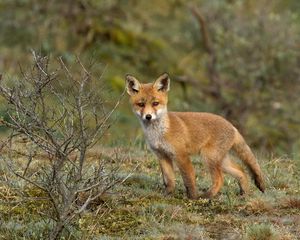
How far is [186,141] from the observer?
9.25 metres

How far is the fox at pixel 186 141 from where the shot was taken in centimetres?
914

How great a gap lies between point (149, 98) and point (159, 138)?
1.76 ft

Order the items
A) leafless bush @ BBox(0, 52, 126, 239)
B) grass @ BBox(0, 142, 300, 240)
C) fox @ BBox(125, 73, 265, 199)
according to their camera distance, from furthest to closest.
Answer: fox @ BBox(125, 73, 265, 199) → grass @ BBox(0, 142, 300, 240) → leafless bush @ BBox(0, 52, 126, 239)

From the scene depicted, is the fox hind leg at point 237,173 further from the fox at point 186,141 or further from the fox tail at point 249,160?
the fox tail at point 249,160

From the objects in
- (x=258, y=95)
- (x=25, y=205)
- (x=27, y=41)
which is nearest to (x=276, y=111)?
(x=258, y=95)

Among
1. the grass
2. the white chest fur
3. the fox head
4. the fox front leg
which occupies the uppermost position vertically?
the fox head

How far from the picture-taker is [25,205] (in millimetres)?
8336

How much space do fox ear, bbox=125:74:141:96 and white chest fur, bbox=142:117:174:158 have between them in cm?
51

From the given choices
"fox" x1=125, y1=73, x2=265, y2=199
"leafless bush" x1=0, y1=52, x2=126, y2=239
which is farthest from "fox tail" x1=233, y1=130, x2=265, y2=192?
"leafless bush" x1=0, y1=52, x2=126, y2=239

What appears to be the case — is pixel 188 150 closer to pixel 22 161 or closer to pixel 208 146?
pixel 208 146

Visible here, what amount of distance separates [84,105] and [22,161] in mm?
3600

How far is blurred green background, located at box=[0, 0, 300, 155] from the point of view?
821 inches

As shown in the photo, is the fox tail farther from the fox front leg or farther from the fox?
the fox front leg

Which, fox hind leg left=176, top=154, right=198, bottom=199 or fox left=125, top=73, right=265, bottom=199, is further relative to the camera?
fox left=125, top=73, right=265, bottom=199
